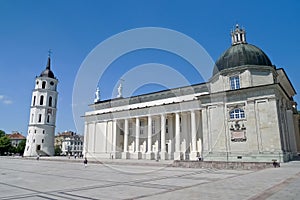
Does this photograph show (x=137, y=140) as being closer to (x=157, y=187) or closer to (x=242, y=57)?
(x=242, y=57)

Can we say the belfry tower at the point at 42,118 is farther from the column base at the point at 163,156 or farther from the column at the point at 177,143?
the column at the point at 177,143

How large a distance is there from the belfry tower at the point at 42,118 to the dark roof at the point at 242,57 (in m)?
56.3

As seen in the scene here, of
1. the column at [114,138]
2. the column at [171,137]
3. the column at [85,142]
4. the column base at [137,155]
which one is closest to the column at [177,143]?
the column at [171,137]

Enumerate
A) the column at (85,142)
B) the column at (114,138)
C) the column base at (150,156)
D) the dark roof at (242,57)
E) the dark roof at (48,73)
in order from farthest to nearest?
the dark roof at (48,73) < the column at (85,142) < the column at (114,138) < the column base at (150,156) < the dark roof at (242,57)

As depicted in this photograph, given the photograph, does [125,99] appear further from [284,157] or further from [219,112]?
[284,157]

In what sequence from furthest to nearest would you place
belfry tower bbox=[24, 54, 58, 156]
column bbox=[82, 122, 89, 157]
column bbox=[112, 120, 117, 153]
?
1. belfry tower bbox=[24, 54, 58, 156]
2. column bbox=[82, 122, 89, 157]
3. column bbox=[112, 120, 117, 153]

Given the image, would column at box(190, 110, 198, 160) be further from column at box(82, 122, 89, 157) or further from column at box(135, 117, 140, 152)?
column at box(82, 122, 89, 157)

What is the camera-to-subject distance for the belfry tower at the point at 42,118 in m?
68.5

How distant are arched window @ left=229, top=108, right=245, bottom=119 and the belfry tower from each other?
Result: 58.3 m

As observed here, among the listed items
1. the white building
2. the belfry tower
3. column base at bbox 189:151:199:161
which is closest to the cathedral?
column base at bbox 189:151:199:161

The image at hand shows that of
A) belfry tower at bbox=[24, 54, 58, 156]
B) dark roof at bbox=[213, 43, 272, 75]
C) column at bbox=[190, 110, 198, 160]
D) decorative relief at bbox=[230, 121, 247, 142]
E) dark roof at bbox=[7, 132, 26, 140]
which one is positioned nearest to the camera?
decorative relief at bbox=[230, 121, 247, 142]

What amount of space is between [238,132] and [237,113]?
2.76 metres

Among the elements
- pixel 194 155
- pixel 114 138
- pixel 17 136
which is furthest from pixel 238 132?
pixel 17 136

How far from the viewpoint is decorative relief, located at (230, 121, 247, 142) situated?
31344mm
